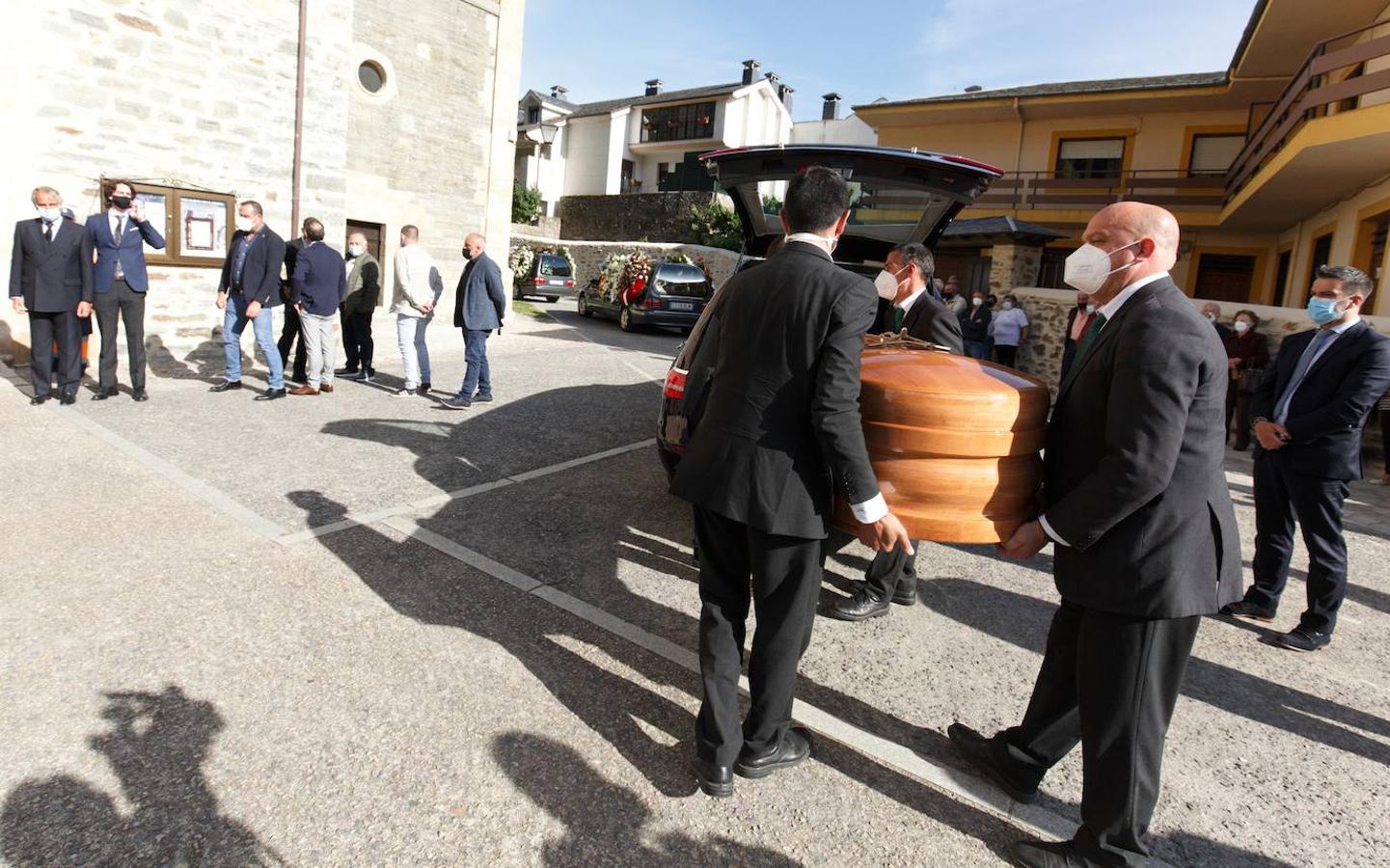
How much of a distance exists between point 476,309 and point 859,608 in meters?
5.72

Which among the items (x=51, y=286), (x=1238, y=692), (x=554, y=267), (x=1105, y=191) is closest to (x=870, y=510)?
(x=1238, y=692)

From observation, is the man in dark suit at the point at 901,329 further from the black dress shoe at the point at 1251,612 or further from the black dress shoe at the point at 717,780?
the black dress shoe at the point at 1251,612

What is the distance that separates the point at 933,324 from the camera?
419 cm

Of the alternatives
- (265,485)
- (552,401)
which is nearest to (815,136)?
(552,401)

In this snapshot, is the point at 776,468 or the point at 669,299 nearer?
the point at 776,468

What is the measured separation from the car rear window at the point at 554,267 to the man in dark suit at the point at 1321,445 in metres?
25.0

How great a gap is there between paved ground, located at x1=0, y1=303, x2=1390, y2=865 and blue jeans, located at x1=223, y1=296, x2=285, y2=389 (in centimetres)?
264

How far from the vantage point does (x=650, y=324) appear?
18.7 metres

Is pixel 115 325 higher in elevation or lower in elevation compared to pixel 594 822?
higher

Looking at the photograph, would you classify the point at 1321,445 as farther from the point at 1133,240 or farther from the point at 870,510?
the point at 870,510

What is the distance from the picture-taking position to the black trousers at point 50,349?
7.45m

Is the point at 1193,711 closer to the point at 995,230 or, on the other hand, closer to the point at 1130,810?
the point at 1130,810

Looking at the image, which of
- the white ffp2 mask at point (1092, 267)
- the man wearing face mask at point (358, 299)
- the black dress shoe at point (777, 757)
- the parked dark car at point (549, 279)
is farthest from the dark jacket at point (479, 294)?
the parked dark car at point (549, 279)

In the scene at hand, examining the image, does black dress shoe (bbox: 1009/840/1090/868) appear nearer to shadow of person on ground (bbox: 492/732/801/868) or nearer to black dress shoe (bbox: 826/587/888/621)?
shadow of person on ground (bbox: 492/732/801/868)
